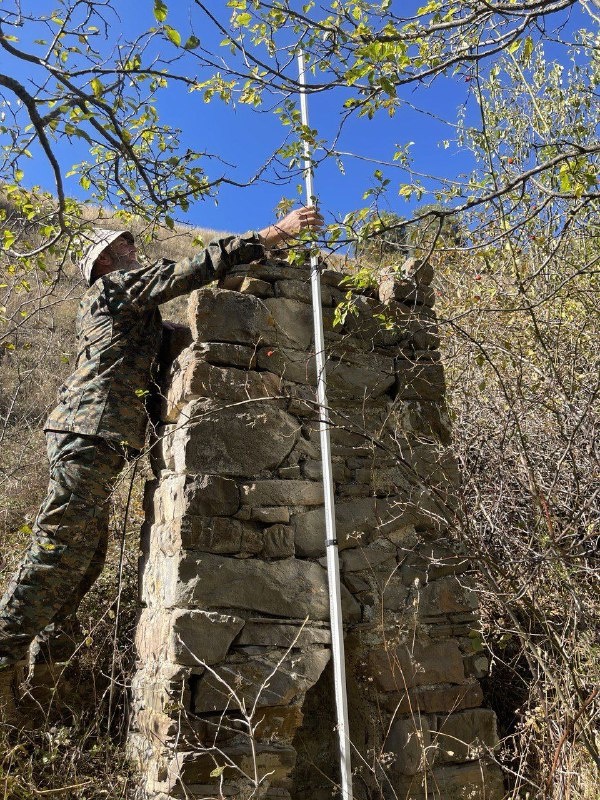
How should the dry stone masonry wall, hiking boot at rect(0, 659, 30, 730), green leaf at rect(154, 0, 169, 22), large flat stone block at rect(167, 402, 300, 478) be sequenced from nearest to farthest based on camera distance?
green leaf at rect(154, 0, 169, 22)
the dry stone masonry wall
large flat stone block at rect(167, 402, 300, 478)
hiking boot at rect(0, 659, 30, 730)

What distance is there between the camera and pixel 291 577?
9.95 feet

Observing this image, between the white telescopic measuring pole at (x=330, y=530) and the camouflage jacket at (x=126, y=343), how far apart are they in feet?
1.40

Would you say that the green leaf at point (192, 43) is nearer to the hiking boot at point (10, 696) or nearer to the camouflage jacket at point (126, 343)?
the camouflage jacket at point (126, 343)

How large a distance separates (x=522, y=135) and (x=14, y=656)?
5950mm

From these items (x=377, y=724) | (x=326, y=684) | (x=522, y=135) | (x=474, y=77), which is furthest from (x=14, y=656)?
(x=522, y=135)

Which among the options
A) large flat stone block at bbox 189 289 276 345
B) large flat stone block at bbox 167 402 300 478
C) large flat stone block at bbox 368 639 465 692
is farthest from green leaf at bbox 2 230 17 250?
large flat stone block at bbox 368 639 465 692

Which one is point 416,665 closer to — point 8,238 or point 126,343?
point 126,343

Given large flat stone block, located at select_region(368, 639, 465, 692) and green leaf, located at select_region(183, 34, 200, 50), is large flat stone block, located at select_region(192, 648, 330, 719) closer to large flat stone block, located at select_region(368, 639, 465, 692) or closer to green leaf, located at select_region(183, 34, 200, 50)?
large flat stone block, located at select_region(368, 639, 465, 692)

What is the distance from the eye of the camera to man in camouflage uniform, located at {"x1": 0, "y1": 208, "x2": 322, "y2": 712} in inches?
123

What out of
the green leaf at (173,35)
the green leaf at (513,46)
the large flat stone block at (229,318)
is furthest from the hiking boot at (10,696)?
the green leaf at (513,46)

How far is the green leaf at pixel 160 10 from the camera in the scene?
2170 mm

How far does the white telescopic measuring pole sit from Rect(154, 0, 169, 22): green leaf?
2.53 ft

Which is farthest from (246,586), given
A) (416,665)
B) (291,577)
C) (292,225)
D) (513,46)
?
(513,46)

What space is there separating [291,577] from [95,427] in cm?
116
